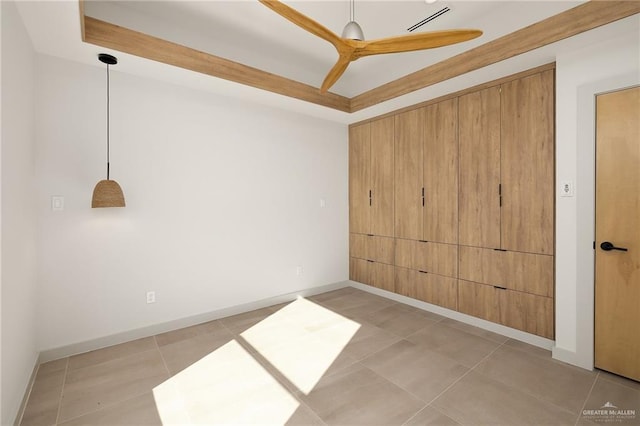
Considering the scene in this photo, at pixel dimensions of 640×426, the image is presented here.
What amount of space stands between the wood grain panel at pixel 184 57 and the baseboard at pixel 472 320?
3069mm

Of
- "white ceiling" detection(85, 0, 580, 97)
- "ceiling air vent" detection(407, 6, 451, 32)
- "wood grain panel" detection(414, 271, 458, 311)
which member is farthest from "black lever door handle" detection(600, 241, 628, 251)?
"ceiling air vent" detection(407, 6, 451, 32)

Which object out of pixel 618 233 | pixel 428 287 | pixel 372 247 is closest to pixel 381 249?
pixel 372 247

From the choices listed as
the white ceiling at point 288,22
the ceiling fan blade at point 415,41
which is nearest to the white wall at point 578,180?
the white ceiling at point 288,22

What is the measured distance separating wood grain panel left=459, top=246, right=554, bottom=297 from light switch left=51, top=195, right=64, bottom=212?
14.2ft

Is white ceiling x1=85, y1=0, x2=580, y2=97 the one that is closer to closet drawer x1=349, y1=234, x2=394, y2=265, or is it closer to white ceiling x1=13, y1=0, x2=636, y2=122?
white ceiling x1=13, y1=0, x2=636, y2=122

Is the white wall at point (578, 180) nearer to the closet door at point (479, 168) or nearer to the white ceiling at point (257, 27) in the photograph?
the white ceiling at point (257, 27)

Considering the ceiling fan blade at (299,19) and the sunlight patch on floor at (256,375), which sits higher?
the ceiling fan blade at (299,19)

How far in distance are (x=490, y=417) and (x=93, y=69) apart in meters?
4.50

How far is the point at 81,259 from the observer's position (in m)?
2.78

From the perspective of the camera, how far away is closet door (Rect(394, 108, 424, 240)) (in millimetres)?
3982

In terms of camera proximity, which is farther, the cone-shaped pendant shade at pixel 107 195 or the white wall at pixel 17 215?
the cone-shaped pendant shade at pixel 107 195

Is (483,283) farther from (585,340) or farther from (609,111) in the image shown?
(609,111)

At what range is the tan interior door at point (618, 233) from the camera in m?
2.30

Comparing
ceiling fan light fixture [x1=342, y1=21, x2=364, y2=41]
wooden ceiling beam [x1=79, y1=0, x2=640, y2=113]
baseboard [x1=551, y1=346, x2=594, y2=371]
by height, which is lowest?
baseboard [x1=551, y1=346, x2=594, y2=371]
